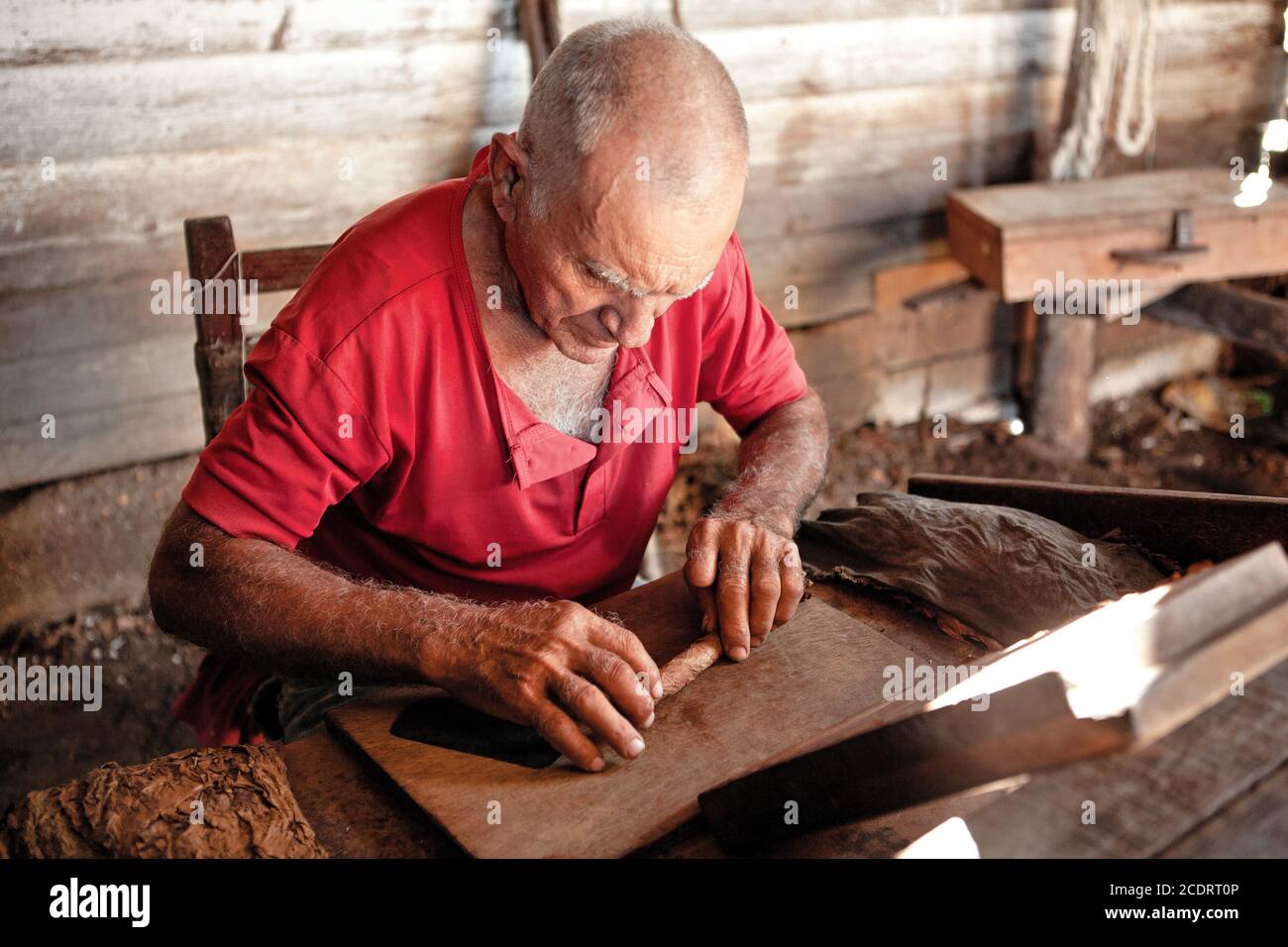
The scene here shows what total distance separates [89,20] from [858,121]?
2646mm

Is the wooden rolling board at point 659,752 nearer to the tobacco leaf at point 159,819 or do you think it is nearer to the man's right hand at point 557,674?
the man's right hand at point 557,674

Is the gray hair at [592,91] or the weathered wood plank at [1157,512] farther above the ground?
the gray hair at [592,91]

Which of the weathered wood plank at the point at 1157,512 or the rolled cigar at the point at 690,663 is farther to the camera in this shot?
the weathered wood plank at the point at 1157,512

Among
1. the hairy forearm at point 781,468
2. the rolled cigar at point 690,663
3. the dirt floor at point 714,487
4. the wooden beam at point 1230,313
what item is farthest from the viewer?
the wooden beam at point 1230,313

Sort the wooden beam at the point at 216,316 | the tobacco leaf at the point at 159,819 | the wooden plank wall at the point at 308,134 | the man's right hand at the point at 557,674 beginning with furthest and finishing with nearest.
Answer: the wooden plank wall at the point at 308,134 < the wooden beam at the point at 216,316 < the man's right hand at the point at 557,674 < the tobacco leaf at the point at 159,819

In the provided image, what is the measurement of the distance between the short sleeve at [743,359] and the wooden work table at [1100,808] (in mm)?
1200

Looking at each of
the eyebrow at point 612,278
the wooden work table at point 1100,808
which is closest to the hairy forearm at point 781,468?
the eyebrow at point 612,278

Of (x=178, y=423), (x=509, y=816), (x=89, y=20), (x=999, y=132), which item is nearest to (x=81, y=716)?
(x=178, y=423)

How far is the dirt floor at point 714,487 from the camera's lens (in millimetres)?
3506

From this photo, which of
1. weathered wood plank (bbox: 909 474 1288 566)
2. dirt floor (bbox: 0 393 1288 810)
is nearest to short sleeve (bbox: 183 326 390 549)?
weathered wood plank (bbox: 909 474 1288 566)

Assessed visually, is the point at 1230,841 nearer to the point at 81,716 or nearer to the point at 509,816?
the point at 509,816

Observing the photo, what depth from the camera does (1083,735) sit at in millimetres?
938

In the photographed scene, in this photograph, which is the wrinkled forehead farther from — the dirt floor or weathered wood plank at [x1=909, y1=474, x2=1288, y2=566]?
the dirt floor

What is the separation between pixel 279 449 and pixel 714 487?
2.55 m
